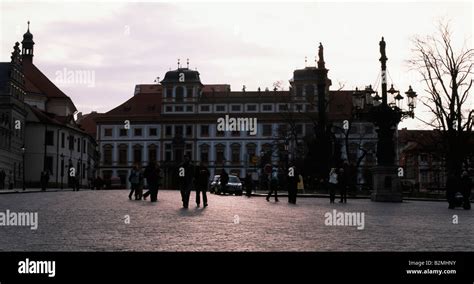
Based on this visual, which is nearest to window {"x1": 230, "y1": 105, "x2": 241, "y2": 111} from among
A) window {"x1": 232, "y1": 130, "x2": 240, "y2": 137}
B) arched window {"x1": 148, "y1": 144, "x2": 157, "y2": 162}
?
window {"x1": 232, "y1": 130, "x2": 240, "y2": 137}

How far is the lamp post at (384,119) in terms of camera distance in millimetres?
29188

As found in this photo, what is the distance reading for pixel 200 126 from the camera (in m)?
103

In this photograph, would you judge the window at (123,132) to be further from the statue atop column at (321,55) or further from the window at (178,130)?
the statue atop column at (321,55)

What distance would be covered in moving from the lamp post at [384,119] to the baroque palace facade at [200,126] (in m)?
65.7

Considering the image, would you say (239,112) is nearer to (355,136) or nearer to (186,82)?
(186,82)

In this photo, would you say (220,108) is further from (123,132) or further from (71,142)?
(71,142)

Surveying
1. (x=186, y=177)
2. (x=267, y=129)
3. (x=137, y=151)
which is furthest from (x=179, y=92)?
(x=186, y=177)

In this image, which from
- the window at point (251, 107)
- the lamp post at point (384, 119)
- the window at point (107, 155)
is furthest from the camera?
the window at point (107, 155)

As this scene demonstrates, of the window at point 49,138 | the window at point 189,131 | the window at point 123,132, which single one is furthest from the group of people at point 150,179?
the window at point 123,132

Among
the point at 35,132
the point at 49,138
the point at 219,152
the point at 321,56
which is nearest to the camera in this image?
the point at 321,56

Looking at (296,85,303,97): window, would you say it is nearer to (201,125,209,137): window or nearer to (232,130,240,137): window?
(232,130,240,137): window

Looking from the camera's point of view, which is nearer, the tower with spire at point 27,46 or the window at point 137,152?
the tower with spire at point 27,46

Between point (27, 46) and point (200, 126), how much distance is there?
30.6m

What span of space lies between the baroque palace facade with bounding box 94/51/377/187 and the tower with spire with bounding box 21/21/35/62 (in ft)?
54.9
